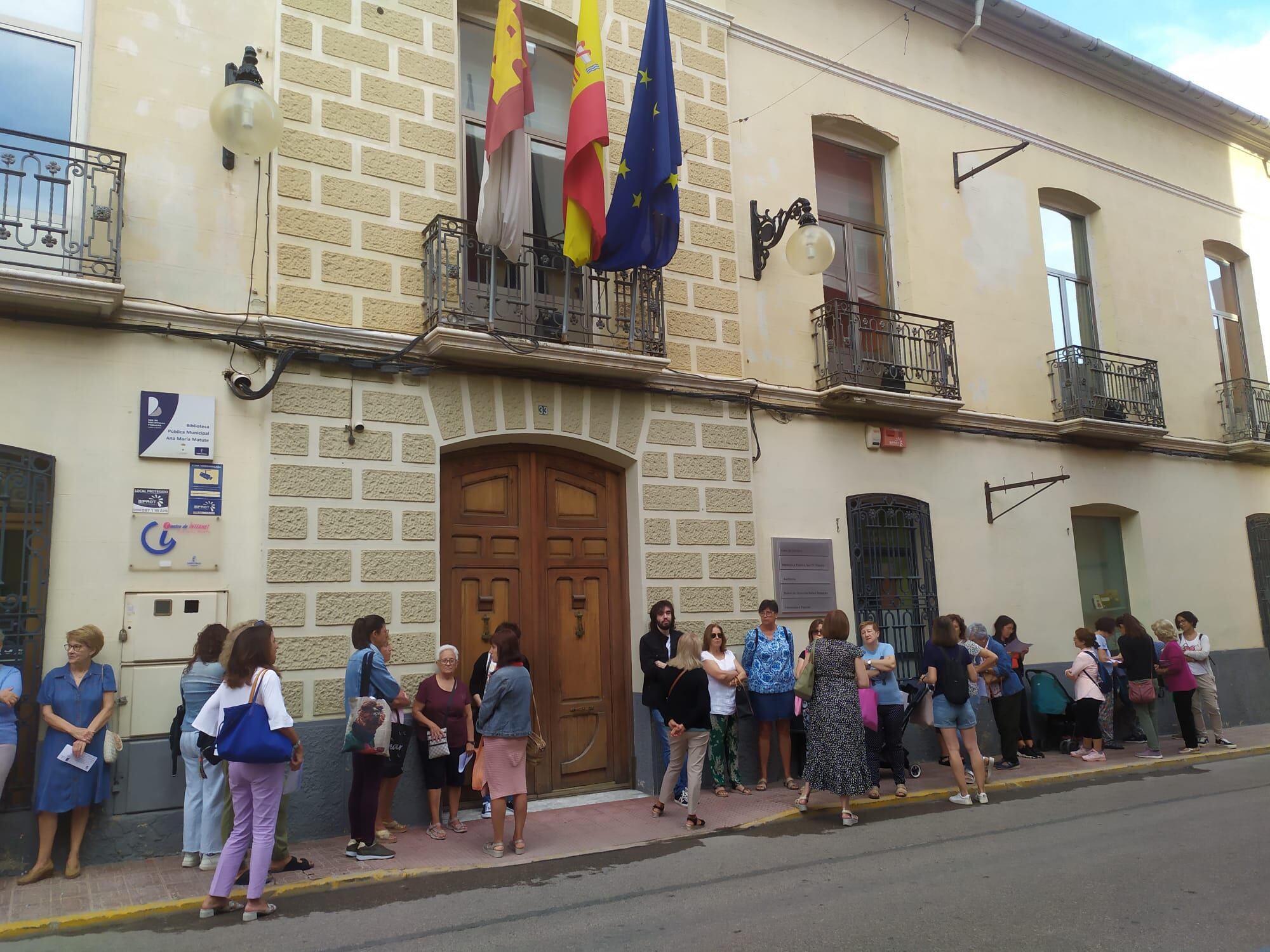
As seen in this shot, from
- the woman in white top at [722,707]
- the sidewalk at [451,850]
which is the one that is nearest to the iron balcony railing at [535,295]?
the woman in white top at [722,707]

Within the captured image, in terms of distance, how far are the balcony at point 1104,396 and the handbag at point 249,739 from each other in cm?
1122

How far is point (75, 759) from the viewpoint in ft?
21.2

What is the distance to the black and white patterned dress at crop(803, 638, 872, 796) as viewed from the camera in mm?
8008

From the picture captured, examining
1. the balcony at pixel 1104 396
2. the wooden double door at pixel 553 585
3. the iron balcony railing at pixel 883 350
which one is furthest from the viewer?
the balcony at pixel 1104 396

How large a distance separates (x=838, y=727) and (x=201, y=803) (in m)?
4.99

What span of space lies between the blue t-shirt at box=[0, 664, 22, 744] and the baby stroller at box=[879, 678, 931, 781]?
24.6 ft

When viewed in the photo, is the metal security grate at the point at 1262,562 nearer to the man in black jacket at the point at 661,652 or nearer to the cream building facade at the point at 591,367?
the cream building facade at the point at 591,367

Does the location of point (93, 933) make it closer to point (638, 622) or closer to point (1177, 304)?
point (638, 622)

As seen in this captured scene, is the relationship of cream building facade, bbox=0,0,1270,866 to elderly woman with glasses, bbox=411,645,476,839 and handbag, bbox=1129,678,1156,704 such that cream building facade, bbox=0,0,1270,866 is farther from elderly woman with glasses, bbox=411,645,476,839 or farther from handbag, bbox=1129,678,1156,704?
handbag, bbox=1129,678,1156,704

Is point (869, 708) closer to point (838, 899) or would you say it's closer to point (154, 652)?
point (838, 899)

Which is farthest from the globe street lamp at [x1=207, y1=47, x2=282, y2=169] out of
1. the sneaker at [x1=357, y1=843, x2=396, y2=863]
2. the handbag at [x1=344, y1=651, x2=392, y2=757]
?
the sneaker at [x1=357, y1=843, x2=396, y2=863]

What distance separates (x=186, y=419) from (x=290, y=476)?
0.90 m

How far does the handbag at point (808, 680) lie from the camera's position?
8242mm

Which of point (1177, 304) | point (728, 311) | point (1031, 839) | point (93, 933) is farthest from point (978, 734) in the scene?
point (93, 933)
